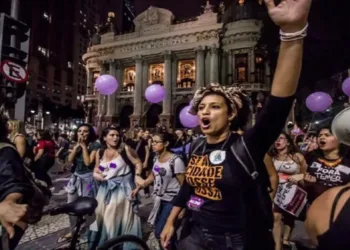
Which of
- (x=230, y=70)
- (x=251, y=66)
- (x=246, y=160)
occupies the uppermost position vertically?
(x=251, y=66)

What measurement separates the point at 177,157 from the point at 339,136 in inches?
113

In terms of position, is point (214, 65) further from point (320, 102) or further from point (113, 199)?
point (113, 199)

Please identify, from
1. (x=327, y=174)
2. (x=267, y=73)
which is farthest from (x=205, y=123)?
(x=267, y=73)

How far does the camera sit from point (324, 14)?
11555 millimetres

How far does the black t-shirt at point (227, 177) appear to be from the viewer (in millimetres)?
1659

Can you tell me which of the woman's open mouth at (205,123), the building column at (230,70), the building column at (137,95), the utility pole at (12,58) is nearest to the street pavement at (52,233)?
the utility pole at (12,58)

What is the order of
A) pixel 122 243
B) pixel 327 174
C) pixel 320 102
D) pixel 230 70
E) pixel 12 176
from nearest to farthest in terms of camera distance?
pixel 12 176 → pixel 122 243 → pixel 327 174 → pixel 320 102 → pixel 230 70

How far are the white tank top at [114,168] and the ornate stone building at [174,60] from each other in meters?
28.9

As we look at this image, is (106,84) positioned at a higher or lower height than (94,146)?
higher

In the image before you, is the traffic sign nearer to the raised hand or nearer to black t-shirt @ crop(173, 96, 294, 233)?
black t-shirt @ crop(173, 96, 294, 233)

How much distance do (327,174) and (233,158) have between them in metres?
2.67

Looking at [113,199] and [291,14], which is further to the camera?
[113,199]

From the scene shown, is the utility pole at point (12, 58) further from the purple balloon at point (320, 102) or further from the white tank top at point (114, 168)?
the purple balloon at point (320, 102)

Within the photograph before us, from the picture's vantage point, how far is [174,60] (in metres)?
37.1
